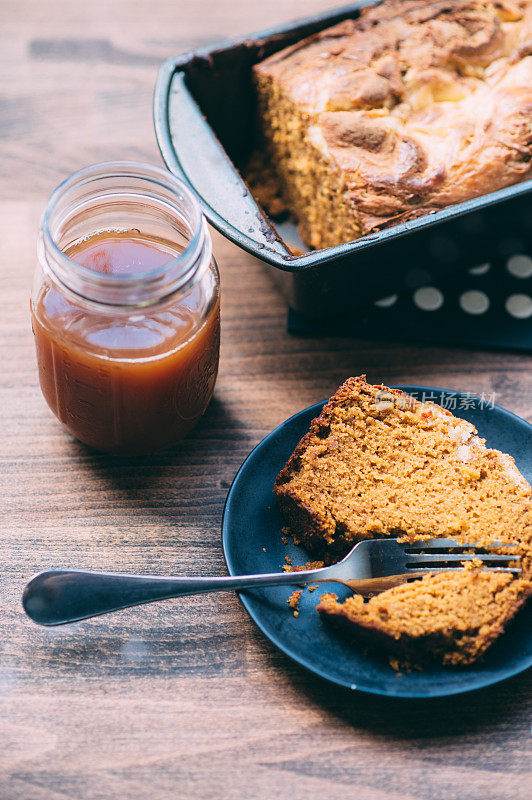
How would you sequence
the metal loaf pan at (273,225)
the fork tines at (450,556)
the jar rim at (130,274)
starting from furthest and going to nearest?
the metal loaf pan at (273,225)
the fork tines at (450,556)
the jar rim at (130,274)

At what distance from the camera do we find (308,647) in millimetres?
1887

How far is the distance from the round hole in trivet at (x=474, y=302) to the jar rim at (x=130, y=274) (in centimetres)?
101

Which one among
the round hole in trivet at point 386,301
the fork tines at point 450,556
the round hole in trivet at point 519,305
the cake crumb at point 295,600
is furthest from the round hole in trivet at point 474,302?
the cake crumb at point 295,600

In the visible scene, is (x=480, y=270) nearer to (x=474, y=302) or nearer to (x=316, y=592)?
(x=474, y=302)

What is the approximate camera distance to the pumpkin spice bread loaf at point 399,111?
2309 millimetres

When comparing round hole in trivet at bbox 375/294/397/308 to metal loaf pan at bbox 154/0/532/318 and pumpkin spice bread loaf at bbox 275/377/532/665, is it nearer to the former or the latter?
metal loaf pan at bbox 154/0/532/318

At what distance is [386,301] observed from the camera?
2.59 m

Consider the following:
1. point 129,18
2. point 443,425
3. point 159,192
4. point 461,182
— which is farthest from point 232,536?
point 129,18

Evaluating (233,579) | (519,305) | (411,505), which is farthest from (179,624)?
(519,305)

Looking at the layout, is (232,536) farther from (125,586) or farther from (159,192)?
(159,192)

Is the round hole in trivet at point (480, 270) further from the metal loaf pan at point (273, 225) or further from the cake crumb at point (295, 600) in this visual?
the cake crumb at point (295, 600)

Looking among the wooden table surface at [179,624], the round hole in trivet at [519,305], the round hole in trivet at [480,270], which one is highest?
the round hole in trivet at [480,270]

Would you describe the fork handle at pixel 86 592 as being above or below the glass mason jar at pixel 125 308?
below

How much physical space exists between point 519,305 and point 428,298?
11.9 inches
